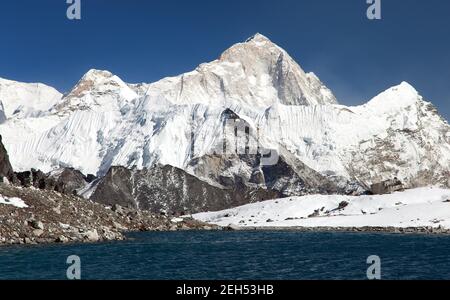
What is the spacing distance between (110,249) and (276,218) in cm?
11951

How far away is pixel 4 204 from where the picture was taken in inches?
3595

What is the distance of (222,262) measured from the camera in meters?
65.8

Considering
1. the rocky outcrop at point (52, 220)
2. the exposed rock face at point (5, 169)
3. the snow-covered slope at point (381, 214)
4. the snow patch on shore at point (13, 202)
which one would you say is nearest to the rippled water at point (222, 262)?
the rocky outcrop at point (52, 220)

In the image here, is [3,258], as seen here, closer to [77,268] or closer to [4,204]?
[77,268]

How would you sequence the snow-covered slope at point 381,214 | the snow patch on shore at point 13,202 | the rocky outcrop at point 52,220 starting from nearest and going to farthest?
the rocky outcrop at point 52,220 < the snow patch on shore at point 13,202 < the snow-covered slope at point 381,214

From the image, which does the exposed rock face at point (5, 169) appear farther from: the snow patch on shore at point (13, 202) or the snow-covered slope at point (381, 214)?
the snow-covered slope at point (381, 214)

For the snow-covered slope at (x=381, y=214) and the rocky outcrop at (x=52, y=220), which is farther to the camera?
the snow-covered slope at (x=381, y=214)

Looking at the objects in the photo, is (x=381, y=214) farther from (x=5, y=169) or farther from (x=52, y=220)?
(x=52, y=220)

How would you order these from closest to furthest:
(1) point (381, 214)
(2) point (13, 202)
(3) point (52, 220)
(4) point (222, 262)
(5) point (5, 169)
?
(4) point (222, 262)
(2) point (13, 202)
(3) point (52, 220)
(5) point (5, 169)
(1) point (381, 214)

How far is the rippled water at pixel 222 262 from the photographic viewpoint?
54406mm

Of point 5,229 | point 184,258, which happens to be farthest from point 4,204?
point 184,258

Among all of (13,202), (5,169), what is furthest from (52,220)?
(5,169)

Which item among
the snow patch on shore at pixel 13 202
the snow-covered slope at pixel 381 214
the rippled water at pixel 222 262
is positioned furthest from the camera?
the snow-covered slope at pixel 381 214
